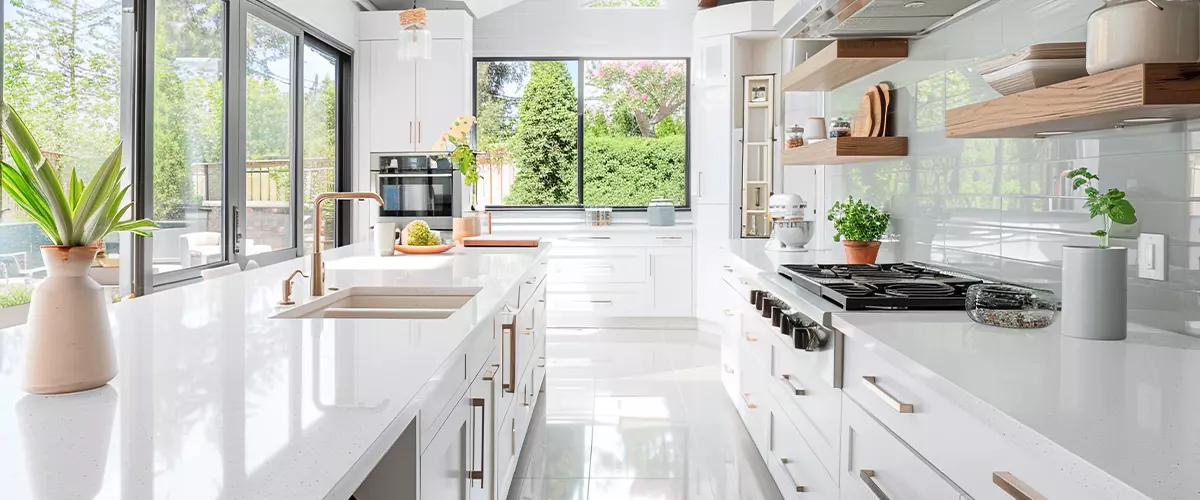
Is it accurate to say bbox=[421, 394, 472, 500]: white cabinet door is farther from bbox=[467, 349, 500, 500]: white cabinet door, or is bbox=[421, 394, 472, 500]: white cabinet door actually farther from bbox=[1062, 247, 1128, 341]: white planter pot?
bbox=[1062, 247, 1128, 341]: white planter pot

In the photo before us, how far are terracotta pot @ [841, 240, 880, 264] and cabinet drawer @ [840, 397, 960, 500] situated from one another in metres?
1.38

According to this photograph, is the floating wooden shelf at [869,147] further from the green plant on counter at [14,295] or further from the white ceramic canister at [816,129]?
the green plant on counter at [14,295]

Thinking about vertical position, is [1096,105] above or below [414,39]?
below

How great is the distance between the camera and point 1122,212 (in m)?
1.71

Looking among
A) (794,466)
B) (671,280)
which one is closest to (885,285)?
(794,466)

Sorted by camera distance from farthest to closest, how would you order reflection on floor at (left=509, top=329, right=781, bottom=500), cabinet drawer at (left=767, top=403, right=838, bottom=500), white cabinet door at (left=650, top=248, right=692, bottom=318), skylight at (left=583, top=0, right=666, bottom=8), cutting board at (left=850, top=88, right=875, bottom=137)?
skylight at (left=583, top=0, right=666, bottom=8)
white cabinet door at (left=650, top=248, right=692, bottom=318)
cutting board at (left=850, top=88, right=875, bottom=137)
reflection on floor at (left=509, top=329, right=781, bottom=500)
cabinet drawer at (left=767, top=403, right=838, bottom=500)

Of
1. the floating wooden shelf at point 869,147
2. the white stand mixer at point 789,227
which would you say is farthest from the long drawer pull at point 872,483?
the white stand mixer at point 789,227

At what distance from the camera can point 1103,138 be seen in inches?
74.5

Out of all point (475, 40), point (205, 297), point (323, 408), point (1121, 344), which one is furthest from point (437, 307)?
point (475, 40)

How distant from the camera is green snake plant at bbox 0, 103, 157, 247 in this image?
3.32ft

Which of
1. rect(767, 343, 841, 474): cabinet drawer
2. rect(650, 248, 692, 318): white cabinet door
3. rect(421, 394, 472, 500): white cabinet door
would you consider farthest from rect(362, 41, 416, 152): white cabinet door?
rect(421, 394, 472, 500): white cabinet door

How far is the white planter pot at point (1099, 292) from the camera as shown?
1600 millimetres

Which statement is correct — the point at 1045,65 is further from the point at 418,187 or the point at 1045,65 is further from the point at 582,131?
the point at 582,131

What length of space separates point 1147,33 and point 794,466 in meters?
1.66
